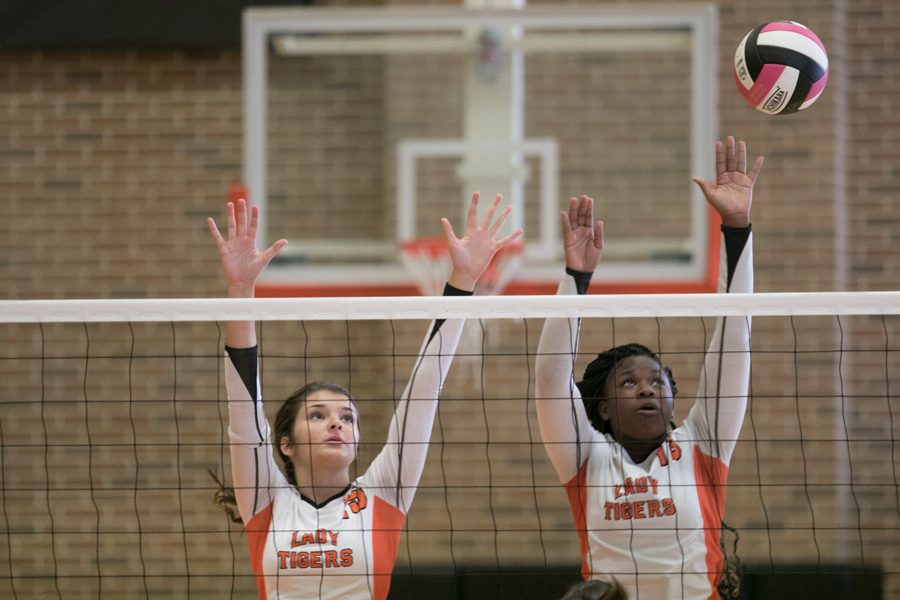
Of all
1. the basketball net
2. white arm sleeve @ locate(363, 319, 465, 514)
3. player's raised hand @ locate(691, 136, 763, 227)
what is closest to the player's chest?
white arm sleeve @ locate(363, 319, 465, 514)

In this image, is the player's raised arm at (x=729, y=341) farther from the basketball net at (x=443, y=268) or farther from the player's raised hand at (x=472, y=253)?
the basketball net at (x=443, y=268)

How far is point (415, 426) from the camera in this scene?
3102mm

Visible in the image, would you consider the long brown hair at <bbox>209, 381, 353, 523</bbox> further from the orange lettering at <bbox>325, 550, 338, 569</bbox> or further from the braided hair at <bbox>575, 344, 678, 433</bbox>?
the braided hair at <bbox>575, 344, 678, 433</bbox>

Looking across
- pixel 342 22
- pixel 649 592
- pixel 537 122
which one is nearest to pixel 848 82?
pixel 537 122

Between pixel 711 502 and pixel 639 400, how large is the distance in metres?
0.34

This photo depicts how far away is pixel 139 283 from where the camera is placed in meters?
7.25

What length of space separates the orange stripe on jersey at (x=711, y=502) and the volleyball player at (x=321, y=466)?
0.77 meters

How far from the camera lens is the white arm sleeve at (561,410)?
3.13 metres

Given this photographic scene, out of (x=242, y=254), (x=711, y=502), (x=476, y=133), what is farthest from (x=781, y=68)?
(x=476, y=133)

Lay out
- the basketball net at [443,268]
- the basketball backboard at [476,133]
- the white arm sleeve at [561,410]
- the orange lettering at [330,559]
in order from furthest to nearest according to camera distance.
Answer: the basketball backboard at [476,133] < the basketball net at [443,268] < the white arm sleeve at [561,410] < the orange lettering at [330,559]

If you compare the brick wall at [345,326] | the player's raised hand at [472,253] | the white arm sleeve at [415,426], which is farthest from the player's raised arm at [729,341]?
the brick wall at [345,326]

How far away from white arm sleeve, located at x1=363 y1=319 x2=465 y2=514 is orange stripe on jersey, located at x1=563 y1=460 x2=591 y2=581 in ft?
1.42

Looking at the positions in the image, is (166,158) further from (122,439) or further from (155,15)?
(122,439)

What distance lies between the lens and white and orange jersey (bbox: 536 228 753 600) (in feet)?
9.84
